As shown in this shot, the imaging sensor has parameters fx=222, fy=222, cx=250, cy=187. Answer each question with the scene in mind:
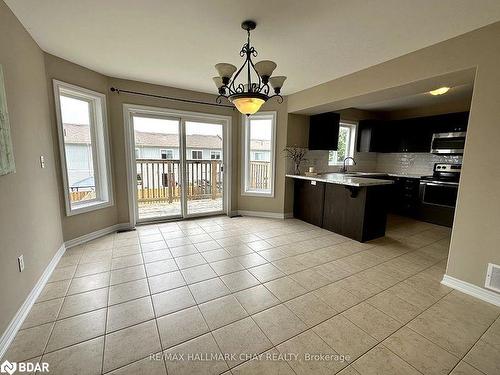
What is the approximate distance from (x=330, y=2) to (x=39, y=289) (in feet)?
11.3

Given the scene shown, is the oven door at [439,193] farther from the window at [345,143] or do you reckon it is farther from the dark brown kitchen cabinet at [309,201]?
the dark brown kitchen cabinet at [309,201]

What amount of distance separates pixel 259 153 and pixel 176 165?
5.36 feet

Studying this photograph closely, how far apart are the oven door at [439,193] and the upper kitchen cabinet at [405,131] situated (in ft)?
2.99

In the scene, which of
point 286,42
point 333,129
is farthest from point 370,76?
point 333,129

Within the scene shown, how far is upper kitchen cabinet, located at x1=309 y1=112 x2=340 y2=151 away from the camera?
4398mm

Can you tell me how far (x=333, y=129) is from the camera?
447 centimetres

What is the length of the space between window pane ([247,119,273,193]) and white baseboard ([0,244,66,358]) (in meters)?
3.25

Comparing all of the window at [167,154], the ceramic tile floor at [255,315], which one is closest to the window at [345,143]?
the ceramic tile floor at [255,315]

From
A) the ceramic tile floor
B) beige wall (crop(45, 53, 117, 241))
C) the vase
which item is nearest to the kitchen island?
the vase

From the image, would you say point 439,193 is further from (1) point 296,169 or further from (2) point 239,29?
(2) point 239,29

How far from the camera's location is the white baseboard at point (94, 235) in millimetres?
3002

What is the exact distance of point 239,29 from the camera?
2006 millimetres

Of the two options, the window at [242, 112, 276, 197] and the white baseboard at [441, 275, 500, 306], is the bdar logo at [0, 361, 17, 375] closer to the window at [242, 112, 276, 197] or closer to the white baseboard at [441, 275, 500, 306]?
the white baseboard at [441, 275, 500, 306]

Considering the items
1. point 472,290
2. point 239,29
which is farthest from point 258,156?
point 472,290
